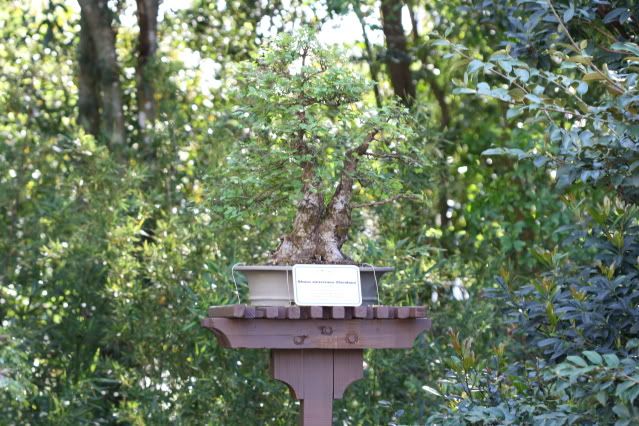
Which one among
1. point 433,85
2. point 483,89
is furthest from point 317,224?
point 433,85

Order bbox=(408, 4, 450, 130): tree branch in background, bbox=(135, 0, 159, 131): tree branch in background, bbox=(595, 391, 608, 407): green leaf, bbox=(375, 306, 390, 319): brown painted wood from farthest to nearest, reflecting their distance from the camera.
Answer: bbox=(408, 4, 450, 130): tree branch in background
bbox=(135, 0, 159, 131): tree branch in background
bbox=(375, 306, 390, 319): brown painted wood
bbox=(595, 391, 608, 407): green leaf

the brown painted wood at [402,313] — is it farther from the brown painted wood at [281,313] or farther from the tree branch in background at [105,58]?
the tree branch in background at [105,58]

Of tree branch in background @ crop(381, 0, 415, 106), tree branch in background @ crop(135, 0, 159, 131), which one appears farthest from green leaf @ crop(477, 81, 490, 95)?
tree branch in background @ crop(135, 0, 159, 131)

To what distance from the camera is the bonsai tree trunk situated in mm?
2854

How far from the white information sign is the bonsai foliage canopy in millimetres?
139

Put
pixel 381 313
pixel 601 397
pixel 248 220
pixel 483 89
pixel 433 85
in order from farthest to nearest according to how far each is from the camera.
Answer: pixel 433 85 → pixel 248 220 → pixel 381 313 → pixel 483 89 → pixel 601 397

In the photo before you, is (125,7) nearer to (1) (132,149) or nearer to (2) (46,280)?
(1) (132,149)

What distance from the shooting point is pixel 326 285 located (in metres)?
2.68

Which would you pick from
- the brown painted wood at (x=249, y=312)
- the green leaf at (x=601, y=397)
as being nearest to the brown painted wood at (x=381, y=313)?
the brown painted wood at (x=249, y=312)

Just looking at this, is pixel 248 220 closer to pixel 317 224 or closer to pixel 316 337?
pixel 317 224

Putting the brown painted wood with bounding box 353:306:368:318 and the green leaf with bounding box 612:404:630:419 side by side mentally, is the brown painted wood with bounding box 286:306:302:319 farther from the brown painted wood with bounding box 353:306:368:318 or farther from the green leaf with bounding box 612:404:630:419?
the green leaf with bounding box 612:404:630:419

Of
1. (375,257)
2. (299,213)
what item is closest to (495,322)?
(375,257)

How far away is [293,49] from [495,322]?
2.02 metres

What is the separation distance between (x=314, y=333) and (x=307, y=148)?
0.58 meters
